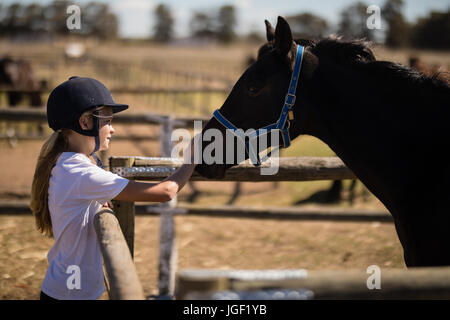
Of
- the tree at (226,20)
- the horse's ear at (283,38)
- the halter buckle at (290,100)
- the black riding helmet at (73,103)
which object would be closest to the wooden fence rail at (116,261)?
the black riding helmet at (73,103)

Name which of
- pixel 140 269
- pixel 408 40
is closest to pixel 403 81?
pixel 140 269

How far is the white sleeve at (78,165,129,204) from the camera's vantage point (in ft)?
5.91

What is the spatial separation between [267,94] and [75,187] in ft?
3.86

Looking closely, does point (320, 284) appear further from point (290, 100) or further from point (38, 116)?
point (38, 116)

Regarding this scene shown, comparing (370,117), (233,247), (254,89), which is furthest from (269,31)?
(233,247)

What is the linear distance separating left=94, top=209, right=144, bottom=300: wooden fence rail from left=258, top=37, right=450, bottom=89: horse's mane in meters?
1.32

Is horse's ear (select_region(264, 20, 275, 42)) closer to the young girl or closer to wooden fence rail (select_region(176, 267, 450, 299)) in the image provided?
the young girl

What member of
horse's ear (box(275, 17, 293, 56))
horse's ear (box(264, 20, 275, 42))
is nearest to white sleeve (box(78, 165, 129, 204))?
horse's ear (box(275, 17, 293, 56))

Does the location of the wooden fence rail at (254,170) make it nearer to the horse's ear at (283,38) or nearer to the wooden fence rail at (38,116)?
the horse's ear at (283,38)

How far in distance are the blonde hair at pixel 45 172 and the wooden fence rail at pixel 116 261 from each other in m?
0.25

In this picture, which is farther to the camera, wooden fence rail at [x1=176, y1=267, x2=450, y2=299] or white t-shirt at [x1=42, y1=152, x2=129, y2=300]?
white t-shirt at [x1=42, y1=152, x2=129, y2=300]

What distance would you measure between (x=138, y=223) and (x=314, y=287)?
5.32 meters

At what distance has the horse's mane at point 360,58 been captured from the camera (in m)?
2.32

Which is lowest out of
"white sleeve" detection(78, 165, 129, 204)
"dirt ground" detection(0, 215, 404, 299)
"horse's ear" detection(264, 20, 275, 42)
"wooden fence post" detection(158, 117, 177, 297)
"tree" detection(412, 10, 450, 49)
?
"dirt ground" detection(0, 215, 404, 299)
